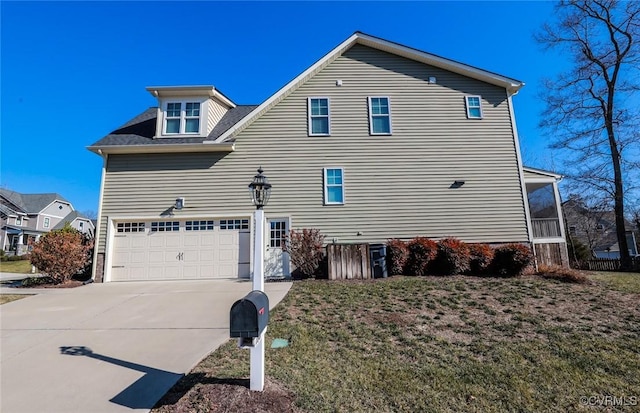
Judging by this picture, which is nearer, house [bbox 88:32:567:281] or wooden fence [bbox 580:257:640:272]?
house [bbox 88:32:567:281]

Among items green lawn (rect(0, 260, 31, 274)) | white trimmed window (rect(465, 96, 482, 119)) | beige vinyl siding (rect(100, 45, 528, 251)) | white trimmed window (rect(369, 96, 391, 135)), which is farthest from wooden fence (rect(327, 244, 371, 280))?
green lawn (rect(0, 260, 31, 274))

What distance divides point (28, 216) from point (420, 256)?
42789 mm

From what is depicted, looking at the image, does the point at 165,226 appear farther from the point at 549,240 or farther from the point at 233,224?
the point at 549,240

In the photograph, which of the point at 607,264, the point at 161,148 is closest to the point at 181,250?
the point at 161,148

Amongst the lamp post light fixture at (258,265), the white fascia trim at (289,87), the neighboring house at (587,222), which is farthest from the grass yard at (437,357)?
the neighboring house at (587,222)

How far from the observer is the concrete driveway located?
3.31 meters

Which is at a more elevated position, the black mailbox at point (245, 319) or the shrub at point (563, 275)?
the black mailbox at point (245, 319)

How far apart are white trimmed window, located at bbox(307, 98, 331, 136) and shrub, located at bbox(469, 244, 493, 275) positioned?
21.2 ft

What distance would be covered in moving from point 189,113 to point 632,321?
44.6ft

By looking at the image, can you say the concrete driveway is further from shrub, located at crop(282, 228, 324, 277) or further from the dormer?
the dormer

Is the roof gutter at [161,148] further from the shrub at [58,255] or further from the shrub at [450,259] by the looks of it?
the shrub at [450,259]

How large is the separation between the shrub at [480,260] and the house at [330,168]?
1441 mm

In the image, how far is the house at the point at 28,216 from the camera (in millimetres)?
29984

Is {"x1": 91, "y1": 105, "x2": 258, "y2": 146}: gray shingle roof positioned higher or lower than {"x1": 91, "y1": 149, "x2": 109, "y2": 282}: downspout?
higher
